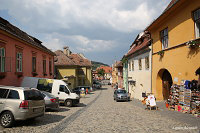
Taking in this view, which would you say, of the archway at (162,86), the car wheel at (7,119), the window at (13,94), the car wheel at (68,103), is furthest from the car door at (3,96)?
the archway at (162,86)

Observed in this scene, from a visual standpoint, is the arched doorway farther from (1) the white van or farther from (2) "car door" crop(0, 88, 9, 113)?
(2) "car door" crop(0, 88, 9, 113)

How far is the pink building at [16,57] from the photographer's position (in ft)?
43.2

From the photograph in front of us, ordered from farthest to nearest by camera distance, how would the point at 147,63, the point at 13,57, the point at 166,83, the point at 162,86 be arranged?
the point at 147,63
the point at 162,86
the point at 166,83
the point at 13,57

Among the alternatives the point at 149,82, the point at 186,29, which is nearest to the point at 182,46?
the point at 186,29

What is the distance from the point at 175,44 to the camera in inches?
548

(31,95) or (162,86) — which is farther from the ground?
(31,95)

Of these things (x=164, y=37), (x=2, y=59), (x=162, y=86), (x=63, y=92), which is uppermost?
(x=164, y=37)

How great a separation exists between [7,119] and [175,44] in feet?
A: 40.4

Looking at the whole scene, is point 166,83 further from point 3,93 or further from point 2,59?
point 2,59

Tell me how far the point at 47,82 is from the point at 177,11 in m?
12.3

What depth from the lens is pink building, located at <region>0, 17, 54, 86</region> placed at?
13.2 meters

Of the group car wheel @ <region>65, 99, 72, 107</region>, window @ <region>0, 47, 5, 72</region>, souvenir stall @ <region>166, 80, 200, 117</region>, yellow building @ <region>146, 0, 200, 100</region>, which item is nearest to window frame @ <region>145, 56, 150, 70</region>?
yellow building @ <region>146, 0, 200, 100</region>

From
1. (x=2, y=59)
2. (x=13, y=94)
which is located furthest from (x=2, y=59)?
(x=13, y=94)

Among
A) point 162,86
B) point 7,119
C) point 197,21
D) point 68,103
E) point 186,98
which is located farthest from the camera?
point 162,86
